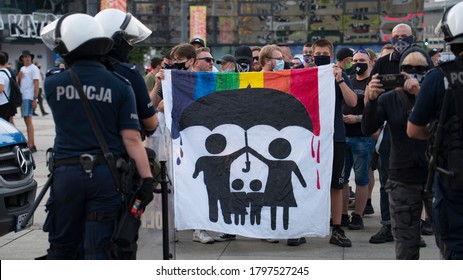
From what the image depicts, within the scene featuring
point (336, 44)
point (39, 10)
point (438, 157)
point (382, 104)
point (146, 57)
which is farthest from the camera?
point (146, 57)

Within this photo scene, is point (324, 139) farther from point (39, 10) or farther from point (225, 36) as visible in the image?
point (39, 10)

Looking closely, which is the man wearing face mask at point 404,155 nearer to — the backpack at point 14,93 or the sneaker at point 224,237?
the sneaker at point 224,237

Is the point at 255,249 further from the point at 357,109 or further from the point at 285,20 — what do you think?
the point at 285,20

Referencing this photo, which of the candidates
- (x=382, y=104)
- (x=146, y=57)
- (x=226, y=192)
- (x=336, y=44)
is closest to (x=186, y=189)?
(x=226, y=192)

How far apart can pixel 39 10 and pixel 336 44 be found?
27808mm

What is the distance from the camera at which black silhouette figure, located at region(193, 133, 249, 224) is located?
8.08 meters

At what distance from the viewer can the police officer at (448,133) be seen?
4.80m

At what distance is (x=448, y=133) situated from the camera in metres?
4.86

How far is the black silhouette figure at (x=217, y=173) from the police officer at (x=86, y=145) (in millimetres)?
2940

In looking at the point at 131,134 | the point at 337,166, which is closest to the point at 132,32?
the point at 131,134

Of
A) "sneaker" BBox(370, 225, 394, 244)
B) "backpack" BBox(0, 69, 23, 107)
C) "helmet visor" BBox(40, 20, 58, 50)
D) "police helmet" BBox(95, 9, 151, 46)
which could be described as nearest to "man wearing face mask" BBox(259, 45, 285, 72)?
"sneaker" BBox(370, 225, 394, 244)

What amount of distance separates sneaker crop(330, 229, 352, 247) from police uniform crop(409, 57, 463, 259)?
10.2 ft

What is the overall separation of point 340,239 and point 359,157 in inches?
46.8

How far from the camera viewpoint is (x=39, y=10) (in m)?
59.3
